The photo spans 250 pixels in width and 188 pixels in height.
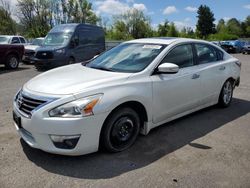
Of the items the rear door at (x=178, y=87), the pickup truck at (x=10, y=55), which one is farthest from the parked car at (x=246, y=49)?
the rear door at (x=178, y=87)

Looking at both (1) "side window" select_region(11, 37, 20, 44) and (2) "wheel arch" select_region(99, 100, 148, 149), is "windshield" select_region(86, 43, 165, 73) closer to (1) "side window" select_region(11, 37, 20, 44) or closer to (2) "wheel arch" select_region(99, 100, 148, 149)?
(2) "wheel arch" select_region(99, 100, 148, 149)

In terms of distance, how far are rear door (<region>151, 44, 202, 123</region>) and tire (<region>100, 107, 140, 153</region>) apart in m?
0.43

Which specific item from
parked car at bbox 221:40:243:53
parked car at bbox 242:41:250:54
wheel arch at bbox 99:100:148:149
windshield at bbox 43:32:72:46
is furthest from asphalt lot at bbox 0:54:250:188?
parked car at bbox 221:40:243:53

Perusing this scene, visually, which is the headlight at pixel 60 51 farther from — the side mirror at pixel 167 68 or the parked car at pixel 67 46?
the side mirror at pixel 167 68

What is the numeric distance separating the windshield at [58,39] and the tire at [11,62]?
1.67 m

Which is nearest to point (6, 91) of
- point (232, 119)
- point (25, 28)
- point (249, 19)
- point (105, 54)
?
point (105, 54)

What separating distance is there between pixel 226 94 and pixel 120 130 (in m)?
3.26

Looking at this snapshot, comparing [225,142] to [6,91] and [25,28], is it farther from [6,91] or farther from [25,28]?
Answer: [25,28]

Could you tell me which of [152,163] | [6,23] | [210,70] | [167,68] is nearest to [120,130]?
[152,163]

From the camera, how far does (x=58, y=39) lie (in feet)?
44.8

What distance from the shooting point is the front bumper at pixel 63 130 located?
135 inches

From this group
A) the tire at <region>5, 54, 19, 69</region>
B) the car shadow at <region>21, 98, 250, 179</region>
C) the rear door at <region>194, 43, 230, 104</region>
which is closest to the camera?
the car shadow at <region>21, 98, 250, 179</region>

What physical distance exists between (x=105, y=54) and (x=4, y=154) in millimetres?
2447

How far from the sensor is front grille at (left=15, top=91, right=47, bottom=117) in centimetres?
359
